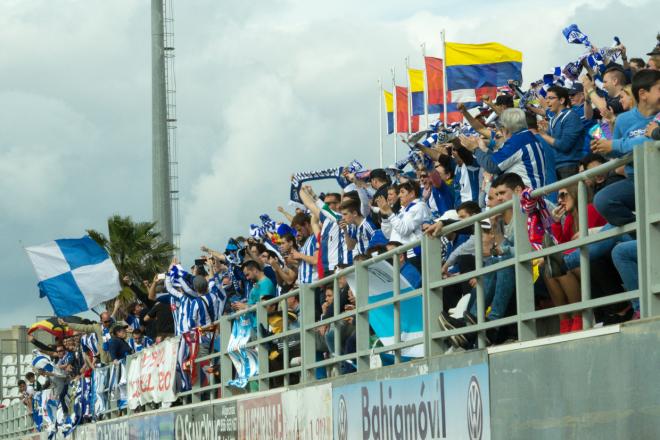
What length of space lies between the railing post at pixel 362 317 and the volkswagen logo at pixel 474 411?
279 cm

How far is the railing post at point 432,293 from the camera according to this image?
11.1 m

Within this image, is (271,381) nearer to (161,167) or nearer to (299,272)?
(299,272)

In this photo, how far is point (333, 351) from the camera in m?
14.0

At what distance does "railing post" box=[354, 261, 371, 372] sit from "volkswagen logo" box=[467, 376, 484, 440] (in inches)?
110

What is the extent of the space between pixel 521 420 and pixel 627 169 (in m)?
1.87

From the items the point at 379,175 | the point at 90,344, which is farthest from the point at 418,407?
the point at 90,344

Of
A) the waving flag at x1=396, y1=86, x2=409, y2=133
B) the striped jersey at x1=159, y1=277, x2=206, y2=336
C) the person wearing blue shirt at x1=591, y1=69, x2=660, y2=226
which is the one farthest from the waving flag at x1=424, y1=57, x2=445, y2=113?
the person wearing blue shirt at x1=591, y1=69, x2=660, y2=226

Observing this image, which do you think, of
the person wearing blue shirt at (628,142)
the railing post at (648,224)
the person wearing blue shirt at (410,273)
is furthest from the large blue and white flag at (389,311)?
the railing post at (648,224)

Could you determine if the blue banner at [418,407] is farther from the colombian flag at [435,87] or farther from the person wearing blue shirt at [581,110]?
the colombian flag at [435,87]

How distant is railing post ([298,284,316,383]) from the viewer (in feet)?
47.7

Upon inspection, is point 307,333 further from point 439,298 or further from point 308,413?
point 439,298

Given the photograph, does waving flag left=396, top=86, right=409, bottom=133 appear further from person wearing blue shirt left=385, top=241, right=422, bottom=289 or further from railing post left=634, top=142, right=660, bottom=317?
railing post left=634, top=142, right=660, bottom=317

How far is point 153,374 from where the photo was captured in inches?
817

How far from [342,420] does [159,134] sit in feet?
86.7
